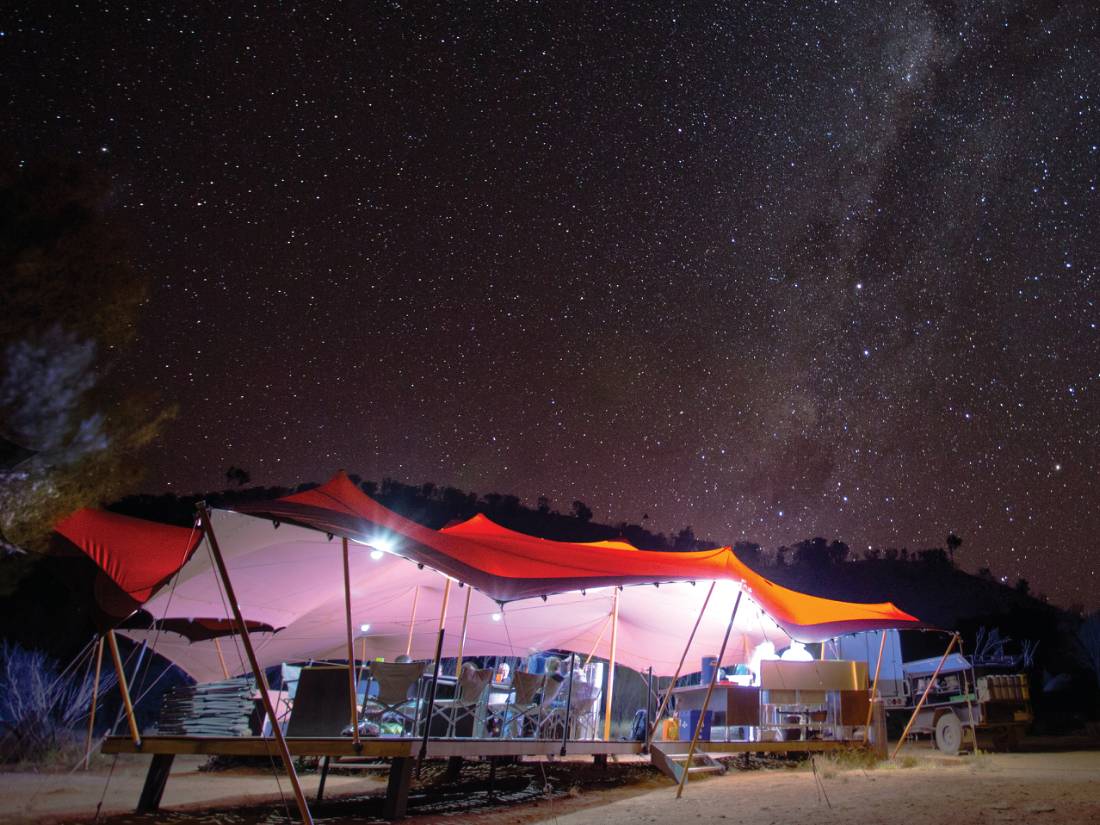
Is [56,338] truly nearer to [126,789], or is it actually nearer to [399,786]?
[126,789]

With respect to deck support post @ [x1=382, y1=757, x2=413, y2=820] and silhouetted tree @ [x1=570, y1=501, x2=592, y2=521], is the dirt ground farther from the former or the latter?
silhouetted tree @ [x1=570, y1=501, x2=592, y2=521]

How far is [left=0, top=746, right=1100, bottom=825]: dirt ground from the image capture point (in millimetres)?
4930

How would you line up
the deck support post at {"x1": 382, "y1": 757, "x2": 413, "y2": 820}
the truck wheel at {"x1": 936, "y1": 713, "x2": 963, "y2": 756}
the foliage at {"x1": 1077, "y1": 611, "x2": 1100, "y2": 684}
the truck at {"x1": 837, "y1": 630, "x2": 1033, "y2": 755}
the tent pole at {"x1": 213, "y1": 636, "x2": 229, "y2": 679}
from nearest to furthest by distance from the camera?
the deck support post at {"x1": 382, "y1": 757, "x2": 413, "y2": 820} → the tent pole at {"x1": 213, "y1": 636, "x2": 229, "y2": 679} → the truck wheel at {"x1": 936, "y1": 713, "x2": 963, "y2": 756} → the truck at {"x1": 837, "y1": 630, "x2": 1033, "y2": 755} → the foliage at {"x1": 1077, "y1": 611, "x2": 1100, "y2": 684}

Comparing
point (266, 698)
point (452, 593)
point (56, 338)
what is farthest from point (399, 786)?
point (56, 338)

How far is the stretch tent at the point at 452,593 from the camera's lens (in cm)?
623

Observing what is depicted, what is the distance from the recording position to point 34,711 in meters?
13.4

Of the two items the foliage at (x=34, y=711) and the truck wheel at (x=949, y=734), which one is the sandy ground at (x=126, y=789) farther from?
the truck wheel at (x=949, y=734)

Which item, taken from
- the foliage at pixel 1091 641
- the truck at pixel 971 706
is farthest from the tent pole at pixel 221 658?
the foliage at pixel 1091 641

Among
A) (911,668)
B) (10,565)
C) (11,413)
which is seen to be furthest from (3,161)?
(911,668)

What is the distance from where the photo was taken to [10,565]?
54.6 feet

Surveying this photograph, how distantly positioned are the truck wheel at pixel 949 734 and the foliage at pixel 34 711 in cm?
1363

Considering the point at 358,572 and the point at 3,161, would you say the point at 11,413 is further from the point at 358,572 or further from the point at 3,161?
the point at 358,572

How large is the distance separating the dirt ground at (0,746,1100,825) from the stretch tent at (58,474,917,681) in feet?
5.56

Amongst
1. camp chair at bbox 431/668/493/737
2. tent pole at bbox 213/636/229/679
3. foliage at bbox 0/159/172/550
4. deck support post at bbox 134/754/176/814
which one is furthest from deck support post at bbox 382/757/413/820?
foliage at bbox 0/159/172/550
